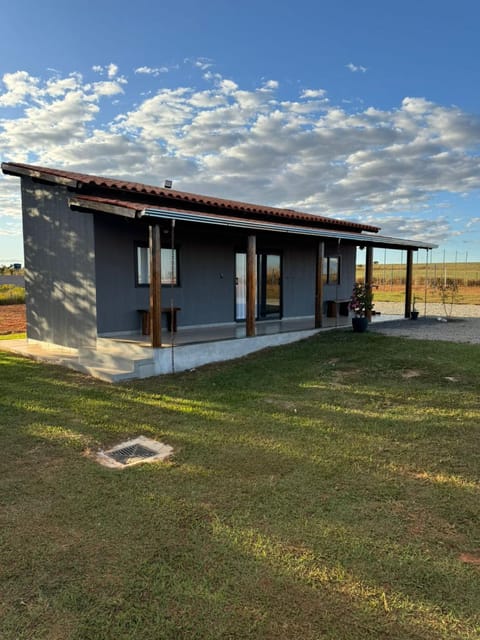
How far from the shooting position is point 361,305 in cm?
1041

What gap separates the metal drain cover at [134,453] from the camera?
393cm

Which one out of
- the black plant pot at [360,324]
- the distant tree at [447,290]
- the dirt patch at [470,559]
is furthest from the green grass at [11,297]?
the dirt patch at [470,559]

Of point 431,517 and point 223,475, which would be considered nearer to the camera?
point 431,517

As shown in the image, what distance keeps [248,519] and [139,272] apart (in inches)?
276

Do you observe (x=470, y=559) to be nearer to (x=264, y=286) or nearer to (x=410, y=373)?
(x=410, y=373)

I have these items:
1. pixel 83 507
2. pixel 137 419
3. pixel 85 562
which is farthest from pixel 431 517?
pixel 137 419

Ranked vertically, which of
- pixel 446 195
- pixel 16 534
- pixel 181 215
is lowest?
pixel 16 534

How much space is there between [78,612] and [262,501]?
4.64 ft

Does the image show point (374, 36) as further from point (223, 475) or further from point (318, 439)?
point (223, 475)

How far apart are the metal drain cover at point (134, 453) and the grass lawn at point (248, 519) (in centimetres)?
14

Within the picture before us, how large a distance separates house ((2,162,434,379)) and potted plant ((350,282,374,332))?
86 cm

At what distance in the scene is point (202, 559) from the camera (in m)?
2.50

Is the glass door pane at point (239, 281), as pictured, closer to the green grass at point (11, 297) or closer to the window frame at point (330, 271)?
the window frame at point (330, 271)

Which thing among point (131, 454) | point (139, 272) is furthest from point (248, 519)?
point (139, 272)
